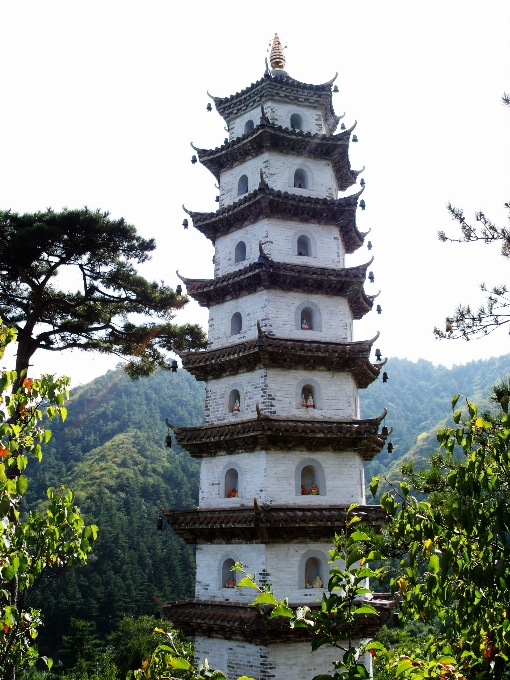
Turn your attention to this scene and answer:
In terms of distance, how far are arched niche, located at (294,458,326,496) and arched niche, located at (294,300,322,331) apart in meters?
3.44

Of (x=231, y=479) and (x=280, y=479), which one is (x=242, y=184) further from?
(x=280, y=479)

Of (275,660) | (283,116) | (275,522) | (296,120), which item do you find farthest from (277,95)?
(275,660)

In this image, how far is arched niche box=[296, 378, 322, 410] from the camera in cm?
1452

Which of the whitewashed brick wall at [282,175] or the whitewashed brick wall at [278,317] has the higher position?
the whitewashed brick wall at [282,175]

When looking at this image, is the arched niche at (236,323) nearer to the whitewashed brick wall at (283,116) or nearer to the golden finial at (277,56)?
the whitewashed brick wall at (283,116)

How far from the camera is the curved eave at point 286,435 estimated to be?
13.5 metres

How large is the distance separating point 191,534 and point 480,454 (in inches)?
420

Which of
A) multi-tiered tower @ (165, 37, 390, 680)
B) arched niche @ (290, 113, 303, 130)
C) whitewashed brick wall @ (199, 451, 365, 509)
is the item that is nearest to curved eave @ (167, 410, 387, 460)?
multi-tiered tower @ (165, 37, 390, 680)

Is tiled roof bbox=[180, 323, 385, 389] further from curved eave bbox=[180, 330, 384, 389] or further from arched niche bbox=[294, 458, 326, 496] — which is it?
arched niche bbox=[294, 458, 326, 496]

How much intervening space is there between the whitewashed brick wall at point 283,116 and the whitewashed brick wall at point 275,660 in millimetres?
13711

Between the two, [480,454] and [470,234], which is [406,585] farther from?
[470,234]

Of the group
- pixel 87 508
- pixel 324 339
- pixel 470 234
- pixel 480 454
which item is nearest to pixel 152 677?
pixel 480 454

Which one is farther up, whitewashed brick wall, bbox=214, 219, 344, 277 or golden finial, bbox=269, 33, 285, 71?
golden finial, bbox=269, 33, 285, 71

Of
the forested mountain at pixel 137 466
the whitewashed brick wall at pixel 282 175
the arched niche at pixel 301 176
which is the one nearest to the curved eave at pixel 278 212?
the whitewashed brick wall at pixel 282 175
